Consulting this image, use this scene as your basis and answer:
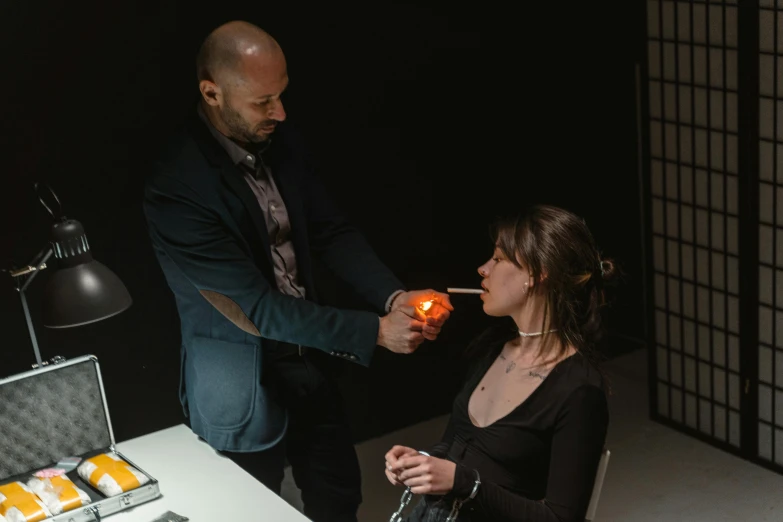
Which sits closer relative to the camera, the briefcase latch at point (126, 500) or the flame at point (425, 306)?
the briefcase latch at point (126, 500)

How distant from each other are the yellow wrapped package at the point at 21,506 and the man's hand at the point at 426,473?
0.96m

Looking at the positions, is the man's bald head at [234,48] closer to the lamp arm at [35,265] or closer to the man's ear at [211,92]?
the man's ear at [211,92]

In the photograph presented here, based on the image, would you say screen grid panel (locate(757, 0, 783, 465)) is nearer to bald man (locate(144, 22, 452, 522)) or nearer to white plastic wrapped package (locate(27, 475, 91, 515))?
bald man (locate(144, 22, 452, 522))

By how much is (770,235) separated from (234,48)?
2.26 m

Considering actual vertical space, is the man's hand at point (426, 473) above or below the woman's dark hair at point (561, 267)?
below

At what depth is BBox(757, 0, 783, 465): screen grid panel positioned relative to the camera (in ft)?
13.0

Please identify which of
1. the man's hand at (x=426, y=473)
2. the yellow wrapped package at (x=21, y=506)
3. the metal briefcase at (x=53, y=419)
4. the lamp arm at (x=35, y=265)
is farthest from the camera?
the metal briefcase at (x=53, y=419)

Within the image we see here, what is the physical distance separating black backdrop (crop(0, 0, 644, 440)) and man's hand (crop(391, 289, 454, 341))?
4.12 ft

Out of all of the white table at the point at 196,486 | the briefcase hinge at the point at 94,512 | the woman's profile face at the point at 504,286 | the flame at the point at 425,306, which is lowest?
the white table at the point at 196,486

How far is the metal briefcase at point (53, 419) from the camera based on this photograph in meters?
3.06

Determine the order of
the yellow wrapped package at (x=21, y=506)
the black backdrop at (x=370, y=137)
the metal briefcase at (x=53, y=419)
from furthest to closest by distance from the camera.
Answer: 1. the black backdrop at (x=370, y=137)
2. the metal briefcase at (x=53, y=419)
3. the yellow wrapped package at (x=21, y=506)

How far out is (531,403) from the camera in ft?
8.54

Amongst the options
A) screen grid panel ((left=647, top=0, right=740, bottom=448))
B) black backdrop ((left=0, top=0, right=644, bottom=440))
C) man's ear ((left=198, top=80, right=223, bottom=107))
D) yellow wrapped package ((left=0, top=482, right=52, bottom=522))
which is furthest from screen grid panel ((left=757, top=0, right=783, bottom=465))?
yellow wrapped package ((left=0, top=482, right=52, bottom=522))

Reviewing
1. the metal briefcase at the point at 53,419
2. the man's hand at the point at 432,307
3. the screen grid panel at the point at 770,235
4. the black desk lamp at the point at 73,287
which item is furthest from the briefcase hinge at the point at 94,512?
the screen grid panel at the point at 770,235
